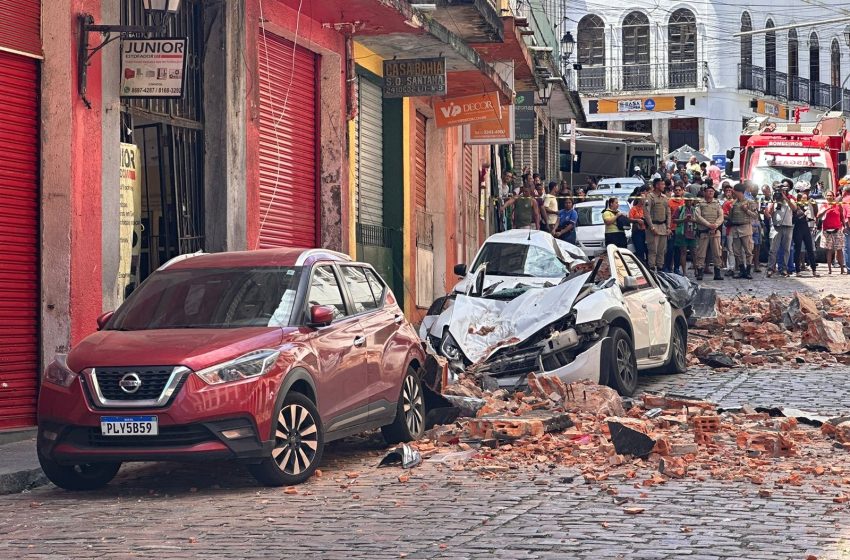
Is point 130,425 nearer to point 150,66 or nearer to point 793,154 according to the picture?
point 150,66

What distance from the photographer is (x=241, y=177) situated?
54.1ft

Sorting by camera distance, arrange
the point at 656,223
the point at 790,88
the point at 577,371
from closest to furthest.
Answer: the point at 577,371, the point at 656,223, the point at 790,88

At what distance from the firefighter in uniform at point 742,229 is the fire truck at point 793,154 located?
6636 mm

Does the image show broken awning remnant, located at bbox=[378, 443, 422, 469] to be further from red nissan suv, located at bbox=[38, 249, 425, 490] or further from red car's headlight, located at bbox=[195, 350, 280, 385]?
red car's headlight, located at bbox=[195, 350, 280, 385]

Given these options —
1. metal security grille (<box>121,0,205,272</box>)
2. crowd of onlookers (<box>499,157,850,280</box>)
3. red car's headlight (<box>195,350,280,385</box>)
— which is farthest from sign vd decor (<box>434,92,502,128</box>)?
red car's headlight (<box>195,350,280,385</box>)

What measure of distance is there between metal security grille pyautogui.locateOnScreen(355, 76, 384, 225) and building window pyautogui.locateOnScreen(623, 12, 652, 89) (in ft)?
142

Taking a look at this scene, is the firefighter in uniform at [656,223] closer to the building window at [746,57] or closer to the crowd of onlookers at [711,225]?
the crowd of onlookers at [711,225]

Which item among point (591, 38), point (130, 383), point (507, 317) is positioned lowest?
point (130, 383)

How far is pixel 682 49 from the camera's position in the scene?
213ft

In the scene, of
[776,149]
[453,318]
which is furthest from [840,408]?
[776,149]

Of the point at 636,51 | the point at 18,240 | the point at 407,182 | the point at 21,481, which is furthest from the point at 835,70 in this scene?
the point at 21,481

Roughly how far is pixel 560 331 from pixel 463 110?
12639 mm

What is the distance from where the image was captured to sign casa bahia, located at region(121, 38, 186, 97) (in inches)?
539

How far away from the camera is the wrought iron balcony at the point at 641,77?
64.8 metres
